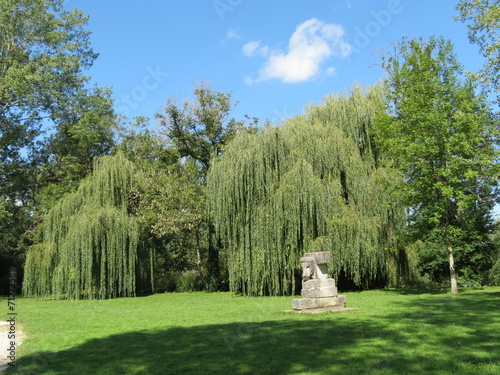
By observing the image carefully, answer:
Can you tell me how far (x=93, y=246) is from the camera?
19.8 metres

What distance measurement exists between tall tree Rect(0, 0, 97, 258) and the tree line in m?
0.12

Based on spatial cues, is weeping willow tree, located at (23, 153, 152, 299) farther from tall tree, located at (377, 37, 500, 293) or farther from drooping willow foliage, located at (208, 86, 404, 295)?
tall tree, located at (377, 37, 500, 293)

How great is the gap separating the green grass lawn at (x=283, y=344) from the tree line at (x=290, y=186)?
19.9ft

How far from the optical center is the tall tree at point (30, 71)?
24.8 meters

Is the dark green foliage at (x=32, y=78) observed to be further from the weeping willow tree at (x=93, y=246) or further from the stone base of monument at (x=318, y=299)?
the stone base of monument at (x=318, y=299)

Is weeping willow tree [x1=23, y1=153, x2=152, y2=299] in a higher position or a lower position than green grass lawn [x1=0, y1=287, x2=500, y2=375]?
higher

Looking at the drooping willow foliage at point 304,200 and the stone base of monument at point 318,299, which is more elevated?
the drooping willow foliage at point 304,200

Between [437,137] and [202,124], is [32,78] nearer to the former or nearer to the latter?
[202,124]

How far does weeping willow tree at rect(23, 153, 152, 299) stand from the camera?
64.4 feet

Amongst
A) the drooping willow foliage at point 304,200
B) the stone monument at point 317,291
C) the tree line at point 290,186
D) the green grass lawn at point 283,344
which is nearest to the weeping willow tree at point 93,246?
the tree line at point 290,186

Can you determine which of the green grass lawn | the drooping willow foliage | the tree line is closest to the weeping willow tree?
the tree line

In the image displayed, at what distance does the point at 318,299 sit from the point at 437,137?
8268 millimetres

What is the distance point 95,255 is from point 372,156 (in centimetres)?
1352

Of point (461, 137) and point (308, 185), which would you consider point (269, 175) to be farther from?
point (461, 137)
